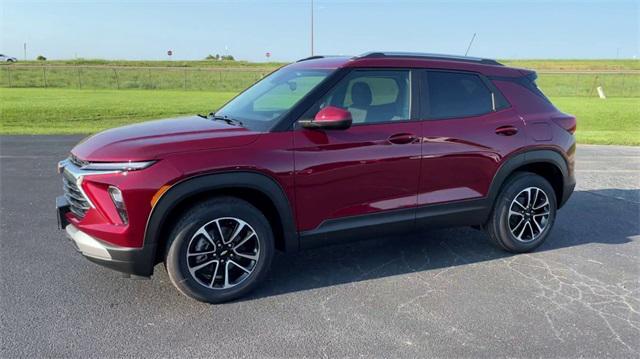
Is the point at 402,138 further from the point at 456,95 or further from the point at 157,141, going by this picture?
the point at 157,141

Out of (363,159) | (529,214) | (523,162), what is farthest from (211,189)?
(529,214)

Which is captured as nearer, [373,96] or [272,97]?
[373,96]

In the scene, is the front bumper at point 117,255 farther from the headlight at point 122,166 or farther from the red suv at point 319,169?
the headlight at point 122,166

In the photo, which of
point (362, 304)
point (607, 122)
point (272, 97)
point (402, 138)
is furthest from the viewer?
point (607, 122)

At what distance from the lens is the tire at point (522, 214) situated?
4863 mm

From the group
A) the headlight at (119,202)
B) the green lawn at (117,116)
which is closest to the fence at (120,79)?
the green lawn at (117,116)

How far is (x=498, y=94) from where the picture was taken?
190 inches

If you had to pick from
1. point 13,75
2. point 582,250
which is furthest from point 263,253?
point 13,75

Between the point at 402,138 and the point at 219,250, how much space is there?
1727 mm

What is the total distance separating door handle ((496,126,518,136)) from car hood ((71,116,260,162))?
2307mm

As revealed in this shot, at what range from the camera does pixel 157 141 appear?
3586mm

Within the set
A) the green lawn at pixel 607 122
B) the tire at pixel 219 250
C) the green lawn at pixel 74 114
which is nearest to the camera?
the tire at pixel 219 250

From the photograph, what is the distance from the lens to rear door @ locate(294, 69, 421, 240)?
390 cm

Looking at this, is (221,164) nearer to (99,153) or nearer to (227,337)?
(99,153)
